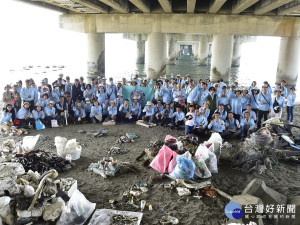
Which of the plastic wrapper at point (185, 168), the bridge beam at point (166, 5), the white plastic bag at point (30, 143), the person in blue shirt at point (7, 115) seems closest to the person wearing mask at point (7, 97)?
the person in blue shirt at point (7, 115)

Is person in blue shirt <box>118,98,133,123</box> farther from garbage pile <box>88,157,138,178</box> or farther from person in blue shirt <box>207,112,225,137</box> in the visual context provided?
garbage pile <box>88,157,138,178</box>

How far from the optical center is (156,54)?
24250 mm

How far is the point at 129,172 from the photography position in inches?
306

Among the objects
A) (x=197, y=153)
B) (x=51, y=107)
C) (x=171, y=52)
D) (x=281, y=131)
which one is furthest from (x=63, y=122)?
(x=171, y=52)

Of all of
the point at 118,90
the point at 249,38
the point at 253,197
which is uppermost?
the point at 249,38

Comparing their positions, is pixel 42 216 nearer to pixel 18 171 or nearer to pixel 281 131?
pixel 18 171

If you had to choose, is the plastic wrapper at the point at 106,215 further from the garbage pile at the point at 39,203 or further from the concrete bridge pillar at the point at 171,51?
the concrete bridge pillar at the point at 171,51

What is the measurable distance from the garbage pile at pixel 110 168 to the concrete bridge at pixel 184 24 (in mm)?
14385

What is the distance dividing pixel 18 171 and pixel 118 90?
760 cm

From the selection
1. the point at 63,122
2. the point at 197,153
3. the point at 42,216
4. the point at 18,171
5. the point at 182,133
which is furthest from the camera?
the point at 63,122

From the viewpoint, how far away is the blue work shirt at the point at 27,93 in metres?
12.1

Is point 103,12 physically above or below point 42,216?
above

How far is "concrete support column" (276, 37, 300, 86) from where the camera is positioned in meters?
23.4

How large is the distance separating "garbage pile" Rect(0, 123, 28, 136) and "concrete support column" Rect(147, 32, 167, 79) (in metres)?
15.2
